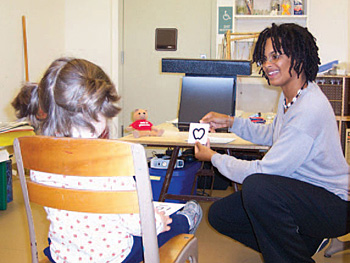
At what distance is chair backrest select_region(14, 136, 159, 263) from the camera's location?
2.94ft

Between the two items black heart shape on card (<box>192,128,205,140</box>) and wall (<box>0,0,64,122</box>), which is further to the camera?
wall (<box>0,0,64,122</box>)

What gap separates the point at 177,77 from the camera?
4.81 meters

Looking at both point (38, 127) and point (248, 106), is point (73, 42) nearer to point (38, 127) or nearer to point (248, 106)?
point (248, 106)

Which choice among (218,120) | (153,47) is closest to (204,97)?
(218,120)

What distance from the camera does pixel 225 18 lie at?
4.55 metres

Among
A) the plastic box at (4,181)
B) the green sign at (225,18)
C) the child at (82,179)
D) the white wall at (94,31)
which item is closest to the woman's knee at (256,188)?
the child at (82,179)

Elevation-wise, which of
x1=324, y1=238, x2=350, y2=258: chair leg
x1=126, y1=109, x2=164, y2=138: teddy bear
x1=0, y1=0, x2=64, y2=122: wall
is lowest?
x1=324, y1=238, x2=350, y2=258: chair leg

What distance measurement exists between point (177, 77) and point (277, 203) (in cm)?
347

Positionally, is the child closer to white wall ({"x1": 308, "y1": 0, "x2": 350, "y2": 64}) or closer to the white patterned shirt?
the white patterned shirt

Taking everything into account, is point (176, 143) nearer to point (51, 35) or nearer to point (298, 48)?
point (298, 48)

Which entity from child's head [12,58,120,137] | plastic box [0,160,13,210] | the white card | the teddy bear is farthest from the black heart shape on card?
plastic box [0,160,13,210]

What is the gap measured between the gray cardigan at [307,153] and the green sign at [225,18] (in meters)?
3.11

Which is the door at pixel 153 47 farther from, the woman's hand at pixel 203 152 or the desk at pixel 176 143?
the woman's hand at pixel 203 152

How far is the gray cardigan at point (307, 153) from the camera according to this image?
1.46 m
